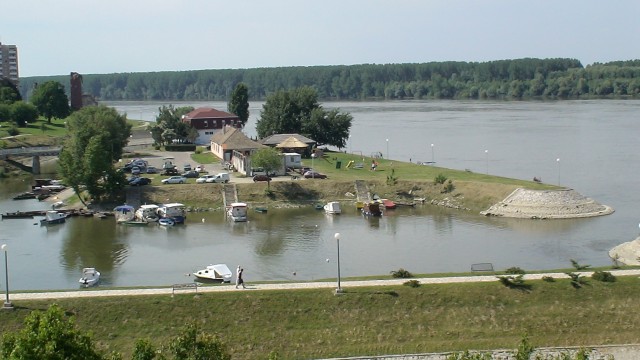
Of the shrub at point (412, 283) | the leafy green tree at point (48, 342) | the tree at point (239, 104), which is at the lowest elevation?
the shrub at point (412, 283)

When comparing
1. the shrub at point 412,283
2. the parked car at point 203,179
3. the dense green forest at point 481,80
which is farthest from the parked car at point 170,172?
the dense green forest at point 481,80

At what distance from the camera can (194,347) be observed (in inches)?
669

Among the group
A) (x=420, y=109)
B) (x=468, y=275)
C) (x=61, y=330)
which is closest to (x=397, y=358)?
(x=468, y=275)

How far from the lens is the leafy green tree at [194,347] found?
664 inches

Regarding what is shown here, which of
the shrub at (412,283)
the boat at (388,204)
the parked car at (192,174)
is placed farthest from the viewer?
the parked car at (192,174)

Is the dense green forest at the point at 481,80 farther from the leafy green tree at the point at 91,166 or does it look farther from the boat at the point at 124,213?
the boat at the point at 124,213

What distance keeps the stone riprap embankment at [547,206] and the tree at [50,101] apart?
206 feet

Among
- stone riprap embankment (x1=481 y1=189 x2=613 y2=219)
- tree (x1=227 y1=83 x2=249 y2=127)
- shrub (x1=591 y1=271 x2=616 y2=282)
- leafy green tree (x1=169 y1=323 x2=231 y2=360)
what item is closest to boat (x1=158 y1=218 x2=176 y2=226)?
stone riprap embankment (x1=481 y1=189 x2=613 y2=219)

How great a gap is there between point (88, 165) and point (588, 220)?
29722 millimetres

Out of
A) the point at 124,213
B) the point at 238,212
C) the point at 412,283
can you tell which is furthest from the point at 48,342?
the point at 124,213

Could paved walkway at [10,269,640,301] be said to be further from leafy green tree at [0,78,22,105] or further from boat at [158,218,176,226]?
leafy green tree at [0,78,22,105]

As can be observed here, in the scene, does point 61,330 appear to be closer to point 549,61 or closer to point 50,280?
point 50,280

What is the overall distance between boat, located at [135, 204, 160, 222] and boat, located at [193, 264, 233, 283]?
48.9 feet

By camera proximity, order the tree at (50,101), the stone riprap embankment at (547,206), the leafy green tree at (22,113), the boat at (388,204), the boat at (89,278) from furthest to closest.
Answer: the tree at (50,101) → the leafy green tree at (22,113) → the boat at (388,204) → the stone riprap embankment at (547,206) → the boat at (89,278)
